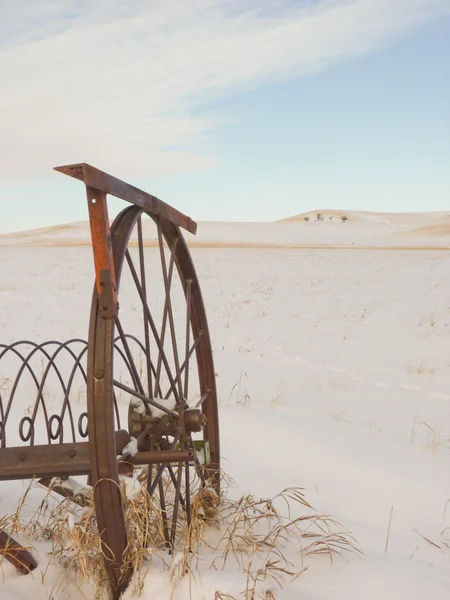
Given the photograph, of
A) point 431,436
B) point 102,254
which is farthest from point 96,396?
point 431,436

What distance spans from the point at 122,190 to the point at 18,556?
5.75 feet

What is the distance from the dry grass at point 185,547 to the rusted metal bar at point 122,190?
1.29 metres

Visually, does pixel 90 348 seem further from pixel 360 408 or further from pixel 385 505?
pixel 360 408

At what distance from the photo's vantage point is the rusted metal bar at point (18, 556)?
9.34 feet

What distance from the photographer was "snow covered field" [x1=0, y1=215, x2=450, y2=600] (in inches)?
112

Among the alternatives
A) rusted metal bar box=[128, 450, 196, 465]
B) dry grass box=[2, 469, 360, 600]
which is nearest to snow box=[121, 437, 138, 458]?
rusted metal bar box=[128, 450, 196, 465]

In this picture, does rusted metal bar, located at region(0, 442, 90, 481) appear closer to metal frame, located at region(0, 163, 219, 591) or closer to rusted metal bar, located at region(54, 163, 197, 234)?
metal frame, located at region(0, 163, 219, 591)

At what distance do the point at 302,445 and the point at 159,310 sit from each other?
7.44m

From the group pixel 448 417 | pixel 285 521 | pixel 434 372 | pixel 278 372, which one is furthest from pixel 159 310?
pixel 285 521

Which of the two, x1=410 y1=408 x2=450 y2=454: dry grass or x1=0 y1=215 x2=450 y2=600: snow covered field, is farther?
x1=410 y1=408 x2=450 y2=454: dry grass

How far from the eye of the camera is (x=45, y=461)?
2607 millimetres

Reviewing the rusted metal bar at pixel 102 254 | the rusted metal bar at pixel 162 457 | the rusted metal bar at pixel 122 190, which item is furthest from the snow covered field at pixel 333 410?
the rusted metal bar at pixel 122 190

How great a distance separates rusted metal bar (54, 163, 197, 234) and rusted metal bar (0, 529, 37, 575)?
64.9 inches

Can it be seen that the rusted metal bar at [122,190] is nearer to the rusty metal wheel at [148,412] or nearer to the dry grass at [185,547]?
the rusty metal wheel at [148,412]
